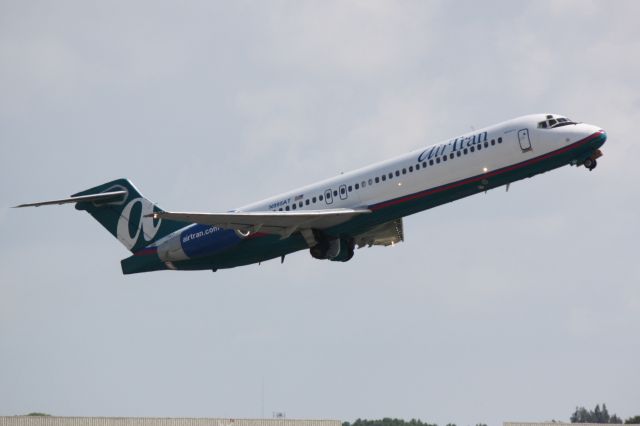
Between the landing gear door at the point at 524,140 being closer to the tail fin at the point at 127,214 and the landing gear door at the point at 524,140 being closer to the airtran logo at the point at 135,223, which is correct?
the tail fin at the point at 127,214

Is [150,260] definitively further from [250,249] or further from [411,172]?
[411,172]

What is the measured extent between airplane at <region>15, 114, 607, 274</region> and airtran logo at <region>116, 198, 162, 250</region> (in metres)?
0.05

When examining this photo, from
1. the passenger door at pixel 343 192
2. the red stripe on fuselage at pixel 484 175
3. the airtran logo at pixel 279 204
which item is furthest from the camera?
the airtran logo at pixel 279 204

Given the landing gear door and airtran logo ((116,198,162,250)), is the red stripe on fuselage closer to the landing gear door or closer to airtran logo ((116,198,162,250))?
the landing gear door

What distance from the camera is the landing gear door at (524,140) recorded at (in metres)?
46.8

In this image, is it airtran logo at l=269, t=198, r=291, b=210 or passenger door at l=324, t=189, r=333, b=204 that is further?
airtran logo at l=269, t=198, r=291, b=210

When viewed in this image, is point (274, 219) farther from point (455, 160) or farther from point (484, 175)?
point (484, 175)

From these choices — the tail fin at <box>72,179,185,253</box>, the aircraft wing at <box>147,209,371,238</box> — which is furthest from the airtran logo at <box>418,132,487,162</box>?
the tail fin at <box>72,179,185,253</box>

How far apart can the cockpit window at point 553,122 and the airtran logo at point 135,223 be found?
21.0 meters

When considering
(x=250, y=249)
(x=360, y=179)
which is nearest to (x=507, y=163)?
(x=360, y=179)

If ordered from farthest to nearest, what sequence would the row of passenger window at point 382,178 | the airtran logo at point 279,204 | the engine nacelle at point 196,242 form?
the engine nacelle at point 196,242
the airtran logo at point 279,204
the row of passenger window at point 382,178

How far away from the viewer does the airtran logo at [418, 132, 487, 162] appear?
156 feet

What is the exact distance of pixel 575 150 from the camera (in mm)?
46594

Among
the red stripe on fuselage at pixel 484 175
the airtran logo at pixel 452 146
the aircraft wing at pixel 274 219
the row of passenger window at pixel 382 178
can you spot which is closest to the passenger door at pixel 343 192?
the row of passenger window at pixel 382 178
